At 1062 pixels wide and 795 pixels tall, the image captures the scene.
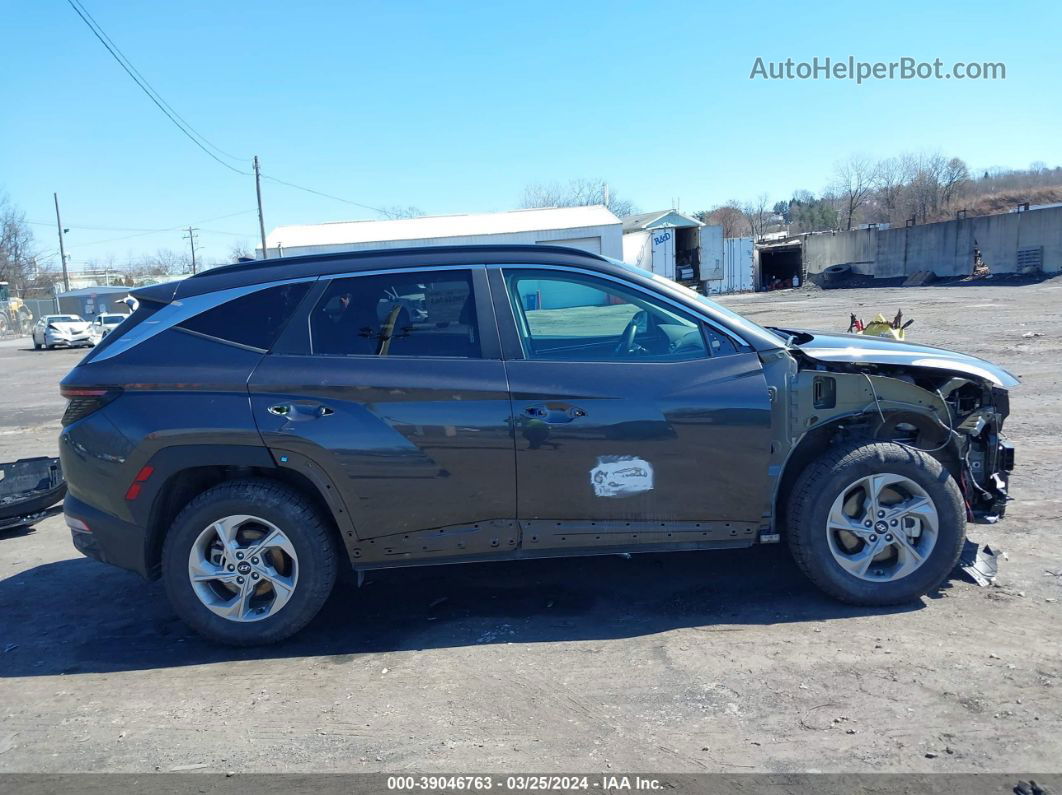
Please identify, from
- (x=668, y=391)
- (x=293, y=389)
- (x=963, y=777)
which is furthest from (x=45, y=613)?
(x=963, y=777)

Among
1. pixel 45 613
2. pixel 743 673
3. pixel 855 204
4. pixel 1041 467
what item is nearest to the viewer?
pixel 743 673

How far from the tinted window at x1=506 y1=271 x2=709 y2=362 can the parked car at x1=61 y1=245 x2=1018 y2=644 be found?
12 millimetres

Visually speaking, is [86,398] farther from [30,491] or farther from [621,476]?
[30,491]

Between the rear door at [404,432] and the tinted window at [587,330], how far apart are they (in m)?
0.27

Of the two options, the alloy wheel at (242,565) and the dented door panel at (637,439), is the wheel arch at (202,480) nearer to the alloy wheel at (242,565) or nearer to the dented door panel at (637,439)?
the alloy wheel at (242,565)

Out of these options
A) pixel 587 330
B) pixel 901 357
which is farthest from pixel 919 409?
pixel 587 330

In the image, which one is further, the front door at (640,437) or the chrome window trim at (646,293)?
the chrome window trim at (646,293)

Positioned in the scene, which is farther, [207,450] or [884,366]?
[884,366]

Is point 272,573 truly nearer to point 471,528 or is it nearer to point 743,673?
point 471,528

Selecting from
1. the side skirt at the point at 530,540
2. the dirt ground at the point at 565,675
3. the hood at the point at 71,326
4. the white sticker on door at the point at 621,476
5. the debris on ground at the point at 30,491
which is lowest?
the dirt ground at the point at 565,675

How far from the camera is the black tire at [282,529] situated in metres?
4.06

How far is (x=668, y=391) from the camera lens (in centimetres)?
403

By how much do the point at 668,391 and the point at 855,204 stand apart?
90241 millimetres

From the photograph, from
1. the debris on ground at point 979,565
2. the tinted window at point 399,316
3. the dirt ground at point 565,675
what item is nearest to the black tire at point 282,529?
the dirt ground at point 565,675
